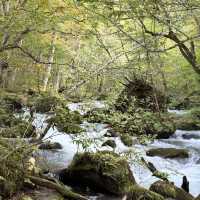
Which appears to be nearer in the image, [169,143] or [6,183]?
[6,183]

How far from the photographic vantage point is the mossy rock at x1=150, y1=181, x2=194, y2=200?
28.2ft

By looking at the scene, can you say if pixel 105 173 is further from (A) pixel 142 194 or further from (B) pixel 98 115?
(B) pixel 98 115

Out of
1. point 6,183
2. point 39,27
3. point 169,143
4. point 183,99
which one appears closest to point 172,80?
point 183,99

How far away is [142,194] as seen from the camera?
8.03m

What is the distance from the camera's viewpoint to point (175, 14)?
16.8ft

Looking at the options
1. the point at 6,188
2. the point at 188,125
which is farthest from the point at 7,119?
the point at 188,125

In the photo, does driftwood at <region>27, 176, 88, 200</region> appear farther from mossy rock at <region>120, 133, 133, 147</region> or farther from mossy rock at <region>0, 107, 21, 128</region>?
mossy rock at <region>120, 133, 133, 147</region>

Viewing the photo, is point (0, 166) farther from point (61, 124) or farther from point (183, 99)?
point (183, 99)

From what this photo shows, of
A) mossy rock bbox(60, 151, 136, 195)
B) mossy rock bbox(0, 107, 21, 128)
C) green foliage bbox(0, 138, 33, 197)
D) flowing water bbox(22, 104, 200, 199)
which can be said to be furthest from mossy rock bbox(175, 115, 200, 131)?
green foliage bbox(0, 138, 33, 197)

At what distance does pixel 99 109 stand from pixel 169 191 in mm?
3230

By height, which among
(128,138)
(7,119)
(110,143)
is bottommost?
(110,143)

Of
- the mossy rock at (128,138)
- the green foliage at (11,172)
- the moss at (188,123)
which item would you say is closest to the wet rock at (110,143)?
the mossy rock at (128,138)

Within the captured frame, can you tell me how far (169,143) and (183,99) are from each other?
11.7ft

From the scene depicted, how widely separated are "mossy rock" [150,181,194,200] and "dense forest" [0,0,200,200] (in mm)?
22
